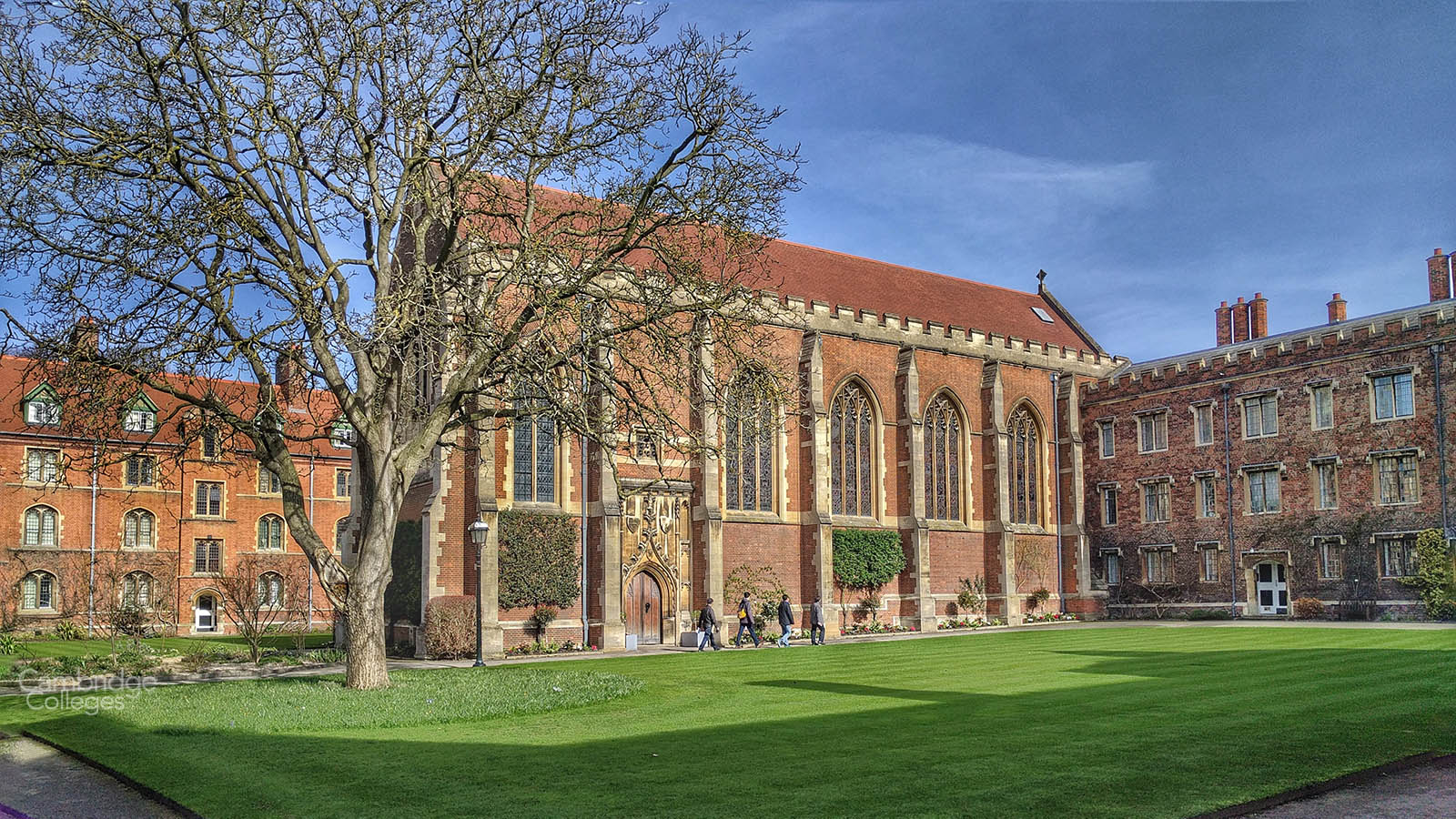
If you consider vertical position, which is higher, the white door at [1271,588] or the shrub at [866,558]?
the shrub at [866,558]

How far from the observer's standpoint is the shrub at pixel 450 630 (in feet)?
83.7

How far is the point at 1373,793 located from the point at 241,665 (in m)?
19.6

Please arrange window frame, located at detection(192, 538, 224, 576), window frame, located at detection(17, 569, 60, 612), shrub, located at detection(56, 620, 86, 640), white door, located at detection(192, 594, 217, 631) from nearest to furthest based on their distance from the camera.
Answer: shrub, located at detection(56, 620, 86, 640) → window frame, located at detection(17, 569, 60, 612) → window frame, located at detection(192, 538, 224, 576) → white door, located at detection(192, 594, 217, 631)

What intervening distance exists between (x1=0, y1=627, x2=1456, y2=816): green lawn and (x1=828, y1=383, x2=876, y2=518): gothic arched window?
16816 mm

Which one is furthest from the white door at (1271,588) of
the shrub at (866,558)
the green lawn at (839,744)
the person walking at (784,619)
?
the green lawn at (839,744)

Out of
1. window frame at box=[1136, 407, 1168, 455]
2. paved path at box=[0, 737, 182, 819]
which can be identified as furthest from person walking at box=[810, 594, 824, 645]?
paved path at box=[0, 737, 182, 819]

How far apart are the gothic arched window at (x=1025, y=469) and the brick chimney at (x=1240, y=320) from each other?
1001cm

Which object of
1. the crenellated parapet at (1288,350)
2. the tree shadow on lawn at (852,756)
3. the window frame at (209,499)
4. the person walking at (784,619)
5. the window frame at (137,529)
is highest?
the crenellated parapet at (1288,350)

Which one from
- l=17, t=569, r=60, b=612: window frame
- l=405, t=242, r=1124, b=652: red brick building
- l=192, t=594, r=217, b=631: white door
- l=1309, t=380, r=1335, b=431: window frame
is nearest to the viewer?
l=405, t=242, r=1124, b=652: red brick building

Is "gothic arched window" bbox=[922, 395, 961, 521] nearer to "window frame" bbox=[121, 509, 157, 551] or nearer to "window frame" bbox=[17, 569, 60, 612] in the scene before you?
"window frame" bbox=[121, 509, 157, 551]

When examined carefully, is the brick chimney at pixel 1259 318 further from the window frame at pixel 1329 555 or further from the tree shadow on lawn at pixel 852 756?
the tree shadow on lawn at pixel 852 756

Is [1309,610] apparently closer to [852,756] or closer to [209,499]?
[852,756]

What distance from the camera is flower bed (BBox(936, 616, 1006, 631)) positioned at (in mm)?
35875

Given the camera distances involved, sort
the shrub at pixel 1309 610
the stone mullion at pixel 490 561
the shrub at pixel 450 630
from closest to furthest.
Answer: the shrub at pixel 450 630
the stone mullion at pixel 490 561
the shrub at pixel 1309 610
